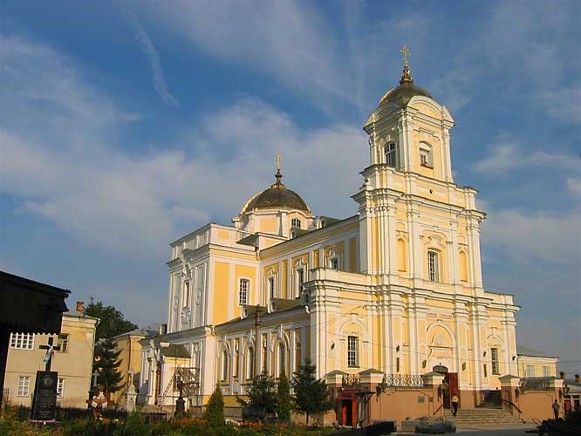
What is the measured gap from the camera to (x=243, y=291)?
161 ft

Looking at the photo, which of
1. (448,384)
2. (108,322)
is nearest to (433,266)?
(448,384)

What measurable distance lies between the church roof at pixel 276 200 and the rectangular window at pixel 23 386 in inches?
1020

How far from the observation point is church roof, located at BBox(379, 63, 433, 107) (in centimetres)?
4312

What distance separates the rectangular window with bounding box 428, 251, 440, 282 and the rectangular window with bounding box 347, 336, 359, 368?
7.33 meters

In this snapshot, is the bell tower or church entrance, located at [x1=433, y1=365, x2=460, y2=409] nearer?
church entrance, located at [x1=433, y1=365, x2=460, y2=409]

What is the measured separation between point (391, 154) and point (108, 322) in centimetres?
4877

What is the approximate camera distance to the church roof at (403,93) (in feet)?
141

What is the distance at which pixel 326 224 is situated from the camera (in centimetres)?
4769

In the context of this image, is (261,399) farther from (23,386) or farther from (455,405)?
(23,386)

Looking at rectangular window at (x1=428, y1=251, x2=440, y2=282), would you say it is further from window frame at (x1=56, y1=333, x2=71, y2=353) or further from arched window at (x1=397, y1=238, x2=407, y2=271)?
window frame at (x1=56, y1=333, x2=71, y2=353)

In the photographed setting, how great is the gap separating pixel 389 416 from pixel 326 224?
18.6 meters

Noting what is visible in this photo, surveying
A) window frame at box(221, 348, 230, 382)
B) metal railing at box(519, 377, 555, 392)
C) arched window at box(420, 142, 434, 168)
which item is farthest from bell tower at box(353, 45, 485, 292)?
window frame at box(221, 348, 230, 382)

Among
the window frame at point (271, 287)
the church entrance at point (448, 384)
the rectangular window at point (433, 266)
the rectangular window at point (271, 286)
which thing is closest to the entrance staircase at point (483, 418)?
the church entrance at point (448, 384)

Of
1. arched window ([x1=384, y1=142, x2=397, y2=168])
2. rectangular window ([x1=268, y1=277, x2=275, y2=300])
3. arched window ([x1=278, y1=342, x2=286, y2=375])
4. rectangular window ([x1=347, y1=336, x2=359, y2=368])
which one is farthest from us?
rectangular window ([x1=268, y1=277, x2=275, y2=300])
